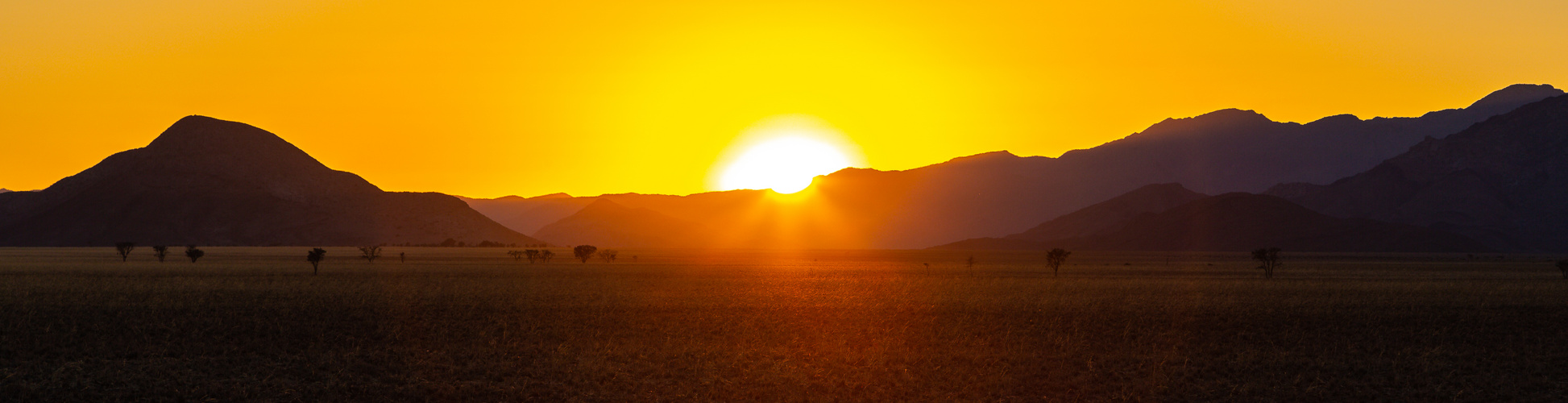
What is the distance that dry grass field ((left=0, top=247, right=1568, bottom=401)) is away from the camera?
69.3 ft

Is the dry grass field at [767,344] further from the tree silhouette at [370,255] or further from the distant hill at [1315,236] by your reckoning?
the distant hill at [1315,236]

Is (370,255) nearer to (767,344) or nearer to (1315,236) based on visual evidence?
(767,344)

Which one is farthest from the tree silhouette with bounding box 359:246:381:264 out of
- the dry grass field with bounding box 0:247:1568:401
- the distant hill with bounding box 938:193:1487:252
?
the distant hill with bounding box 938:193:1487:252

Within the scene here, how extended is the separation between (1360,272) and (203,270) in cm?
8609

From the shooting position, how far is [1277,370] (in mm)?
23906

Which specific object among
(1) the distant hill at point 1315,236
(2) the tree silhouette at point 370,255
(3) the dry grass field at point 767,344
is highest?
(1) the distant hill at point 1315,236

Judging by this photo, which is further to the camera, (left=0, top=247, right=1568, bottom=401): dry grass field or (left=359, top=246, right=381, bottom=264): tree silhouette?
(left=359, top=246, right=381, bottom=264): tree silhouette

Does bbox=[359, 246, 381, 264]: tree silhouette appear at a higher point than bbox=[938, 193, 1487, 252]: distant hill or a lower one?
lower

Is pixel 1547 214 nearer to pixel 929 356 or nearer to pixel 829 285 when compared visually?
pixel 829 285

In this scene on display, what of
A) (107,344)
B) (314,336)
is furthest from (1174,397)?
(107,344)

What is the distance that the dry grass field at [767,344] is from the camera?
831 inches

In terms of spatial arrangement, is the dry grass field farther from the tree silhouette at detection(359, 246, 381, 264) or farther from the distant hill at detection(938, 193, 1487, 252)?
the distant hill at detection(938, 193, 1487, 252)

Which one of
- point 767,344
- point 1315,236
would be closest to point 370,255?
point 767,344

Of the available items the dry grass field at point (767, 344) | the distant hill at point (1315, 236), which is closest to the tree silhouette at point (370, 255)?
the dry grass field at point (767, 344)
